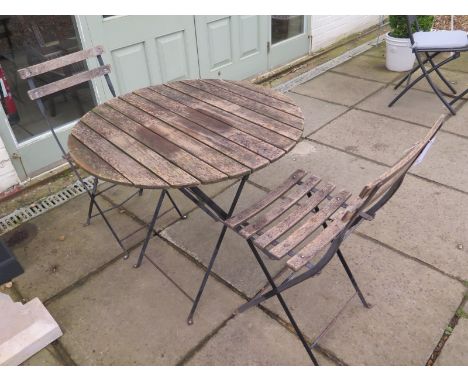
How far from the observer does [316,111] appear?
15.7 ft

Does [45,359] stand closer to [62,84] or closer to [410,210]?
[62,84]

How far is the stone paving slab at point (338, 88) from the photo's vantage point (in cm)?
505

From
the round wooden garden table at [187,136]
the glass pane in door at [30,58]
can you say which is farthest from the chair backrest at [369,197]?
the glass pane in door at [30,58]

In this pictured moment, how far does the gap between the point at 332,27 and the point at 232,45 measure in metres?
2.19

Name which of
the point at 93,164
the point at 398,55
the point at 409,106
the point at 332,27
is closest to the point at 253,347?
the point at 93,164

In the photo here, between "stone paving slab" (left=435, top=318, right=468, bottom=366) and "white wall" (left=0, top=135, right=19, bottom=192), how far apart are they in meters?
3.44

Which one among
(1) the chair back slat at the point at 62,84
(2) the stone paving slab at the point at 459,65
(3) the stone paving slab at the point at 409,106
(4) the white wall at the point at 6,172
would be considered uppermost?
(1) the chair back slat at the point at 62,84

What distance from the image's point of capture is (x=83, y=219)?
334 cm

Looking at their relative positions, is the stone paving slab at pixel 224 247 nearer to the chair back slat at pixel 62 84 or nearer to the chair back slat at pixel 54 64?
the chair back slat at pixel 62 84

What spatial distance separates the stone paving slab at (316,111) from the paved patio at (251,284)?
67cm

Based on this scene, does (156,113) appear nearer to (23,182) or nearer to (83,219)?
(83,219)

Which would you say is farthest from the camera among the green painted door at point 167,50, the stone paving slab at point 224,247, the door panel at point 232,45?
the door panel at point 232,45
